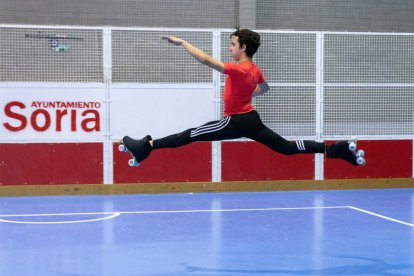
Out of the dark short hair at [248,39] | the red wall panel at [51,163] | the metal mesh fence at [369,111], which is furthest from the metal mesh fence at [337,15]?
the dark short hair at [248,39]

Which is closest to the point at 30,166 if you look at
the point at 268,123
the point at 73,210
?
the point at 73,210

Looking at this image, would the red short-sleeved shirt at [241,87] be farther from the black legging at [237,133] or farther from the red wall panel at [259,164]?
the red wall panel at [259,164]

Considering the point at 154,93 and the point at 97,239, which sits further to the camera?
the point at 154,93

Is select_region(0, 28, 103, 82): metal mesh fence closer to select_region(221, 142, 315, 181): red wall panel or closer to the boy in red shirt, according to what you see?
select_region(221, 142, 315, 181): red wall panel

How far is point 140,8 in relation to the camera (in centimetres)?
1162

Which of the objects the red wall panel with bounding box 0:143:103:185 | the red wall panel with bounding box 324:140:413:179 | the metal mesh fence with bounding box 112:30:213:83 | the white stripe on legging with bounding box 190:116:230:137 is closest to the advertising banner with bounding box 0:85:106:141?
the red wall panel with bounding box 0:143:103:185

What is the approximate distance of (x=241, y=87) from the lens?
6.19 meters

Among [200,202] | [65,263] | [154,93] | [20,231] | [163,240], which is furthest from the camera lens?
[154,93]

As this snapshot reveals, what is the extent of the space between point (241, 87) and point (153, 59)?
5287 millimetres

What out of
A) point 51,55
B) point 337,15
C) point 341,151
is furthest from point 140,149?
point 337,15

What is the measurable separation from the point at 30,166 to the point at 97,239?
413cm

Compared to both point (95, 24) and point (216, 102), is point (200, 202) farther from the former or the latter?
point (95, 24)

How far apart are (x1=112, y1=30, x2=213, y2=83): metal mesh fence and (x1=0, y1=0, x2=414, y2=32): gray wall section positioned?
501 mm

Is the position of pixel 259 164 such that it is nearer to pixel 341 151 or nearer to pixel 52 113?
pixel 52 113
